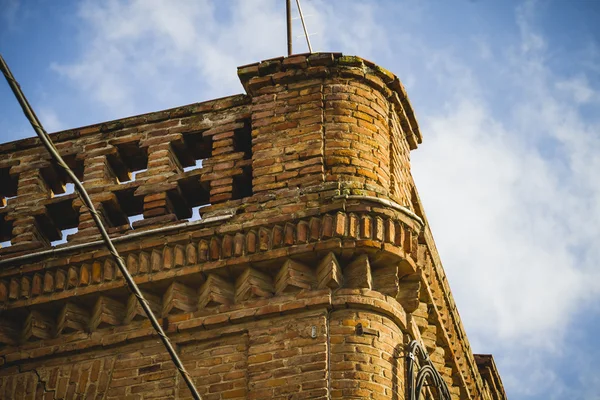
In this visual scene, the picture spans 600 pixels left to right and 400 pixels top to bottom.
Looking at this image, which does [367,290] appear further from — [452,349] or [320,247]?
[452,349]

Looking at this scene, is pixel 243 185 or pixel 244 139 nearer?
pixel 243 185

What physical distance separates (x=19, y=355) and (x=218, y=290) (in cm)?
196

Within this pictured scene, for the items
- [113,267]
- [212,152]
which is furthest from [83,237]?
[212,152]

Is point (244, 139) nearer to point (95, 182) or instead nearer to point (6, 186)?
point (95, 182)

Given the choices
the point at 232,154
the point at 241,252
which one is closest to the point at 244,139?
the point at 232,154

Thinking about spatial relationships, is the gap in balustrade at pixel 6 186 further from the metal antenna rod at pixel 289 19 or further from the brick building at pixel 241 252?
the metal antenna rod at pixel 289 19

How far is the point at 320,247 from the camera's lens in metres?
10.3

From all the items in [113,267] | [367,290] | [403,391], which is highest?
[113,267]

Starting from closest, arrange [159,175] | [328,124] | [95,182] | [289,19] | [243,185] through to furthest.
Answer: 1. [328,124]
2. [243,185]
3. [159,175]
4. [95,182]
5. [289,19]

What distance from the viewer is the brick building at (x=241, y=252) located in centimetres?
1006

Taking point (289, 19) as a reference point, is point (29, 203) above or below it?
below

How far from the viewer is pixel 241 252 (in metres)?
10.6

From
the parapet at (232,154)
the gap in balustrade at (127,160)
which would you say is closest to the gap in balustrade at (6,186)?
the parapet at (232,154)

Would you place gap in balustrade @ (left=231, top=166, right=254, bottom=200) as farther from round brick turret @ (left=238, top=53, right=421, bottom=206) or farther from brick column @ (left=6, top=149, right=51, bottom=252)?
brick column @ (left=6, top=149, right=51, bottom=252)
